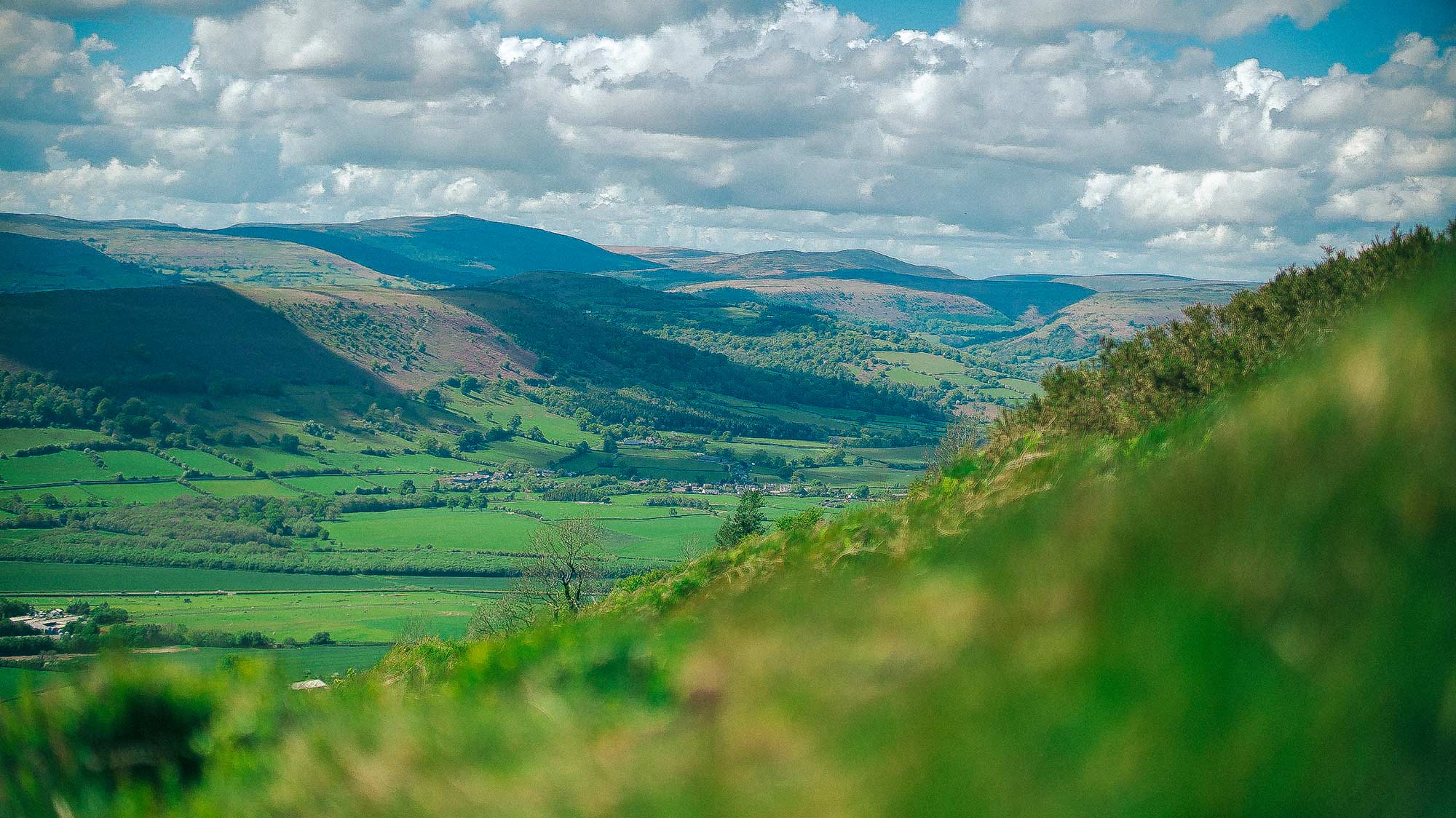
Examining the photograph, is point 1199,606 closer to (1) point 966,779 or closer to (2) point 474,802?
(1) point 966,779

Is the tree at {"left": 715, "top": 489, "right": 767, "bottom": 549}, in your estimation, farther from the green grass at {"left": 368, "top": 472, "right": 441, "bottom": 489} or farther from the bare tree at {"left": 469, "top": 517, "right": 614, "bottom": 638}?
the green grass at {"left": 368, "top": 472, "right": 441, "bottom": 489}

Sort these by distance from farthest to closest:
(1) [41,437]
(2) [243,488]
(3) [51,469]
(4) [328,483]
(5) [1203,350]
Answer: (4) [328,483] → (1) [41,437] → (2) [243,488] → (3) [51,469] → (5) [1203,350]

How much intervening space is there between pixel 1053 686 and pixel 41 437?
194 meters

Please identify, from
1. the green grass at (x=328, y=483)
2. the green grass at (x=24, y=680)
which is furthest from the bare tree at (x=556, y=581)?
the green grass at (x=328, y=483)

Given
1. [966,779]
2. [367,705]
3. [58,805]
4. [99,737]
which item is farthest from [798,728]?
[99,737]

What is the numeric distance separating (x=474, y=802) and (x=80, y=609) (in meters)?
103

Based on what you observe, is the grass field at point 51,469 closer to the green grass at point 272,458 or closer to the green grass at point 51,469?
the green grass at point 51,469

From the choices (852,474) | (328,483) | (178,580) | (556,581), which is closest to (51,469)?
(328,483)

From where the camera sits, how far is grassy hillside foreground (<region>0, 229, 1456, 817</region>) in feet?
9.62

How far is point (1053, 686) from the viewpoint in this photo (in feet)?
11.1

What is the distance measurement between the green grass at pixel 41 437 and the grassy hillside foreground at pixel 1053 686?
17916 cm

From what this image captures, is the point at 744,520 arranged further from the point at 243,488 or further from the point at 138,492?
the point at 243,488

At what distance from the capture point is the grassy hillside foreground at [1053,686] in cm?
293

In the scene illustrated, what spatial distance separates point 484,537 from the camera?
134125 millimetres
